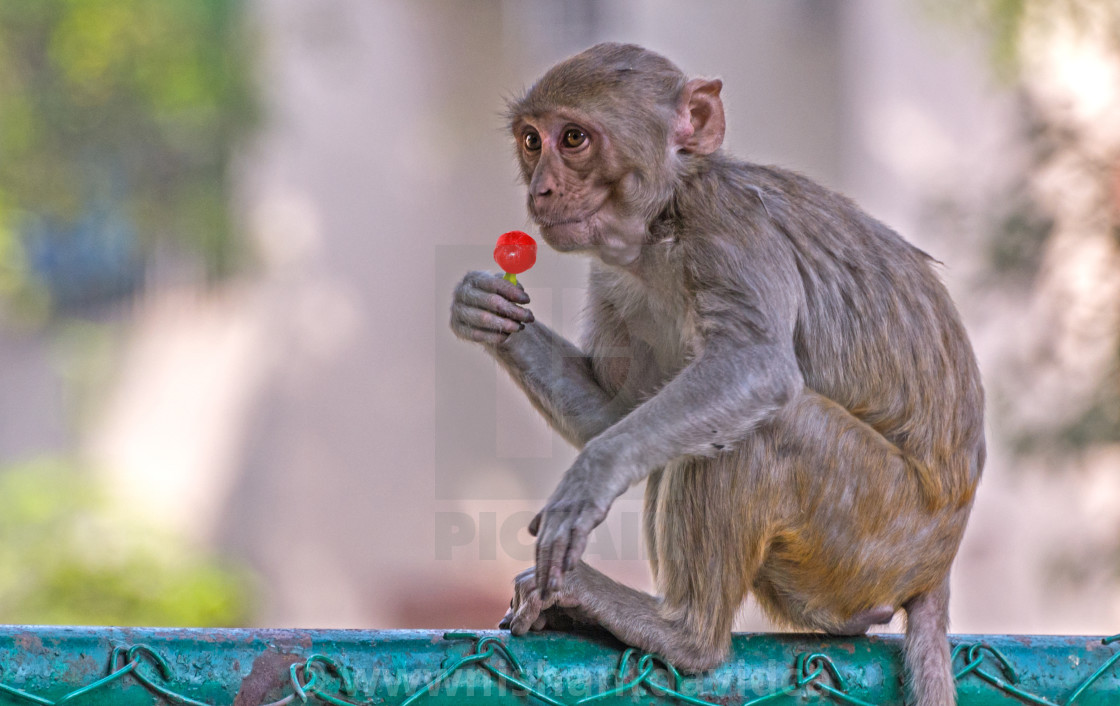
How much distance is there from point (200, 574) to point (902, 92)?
722cm

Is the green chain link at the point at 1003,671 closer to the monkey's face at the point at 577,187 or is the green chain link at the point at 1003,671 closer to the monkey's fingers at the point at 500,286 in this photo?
the monkey's face at the point at 577,187

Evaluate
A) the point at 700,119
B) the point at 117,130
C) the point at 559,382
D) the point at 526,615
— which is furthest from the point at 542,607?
the point at 117,130

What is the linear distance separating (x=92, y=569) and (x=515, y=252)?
24.4 feet

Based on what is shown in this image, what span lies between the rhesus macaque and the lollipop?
0.08 metres

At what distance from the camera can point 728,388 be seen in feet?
10.5

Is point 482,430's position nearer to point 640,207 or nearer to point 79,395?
point 79,395

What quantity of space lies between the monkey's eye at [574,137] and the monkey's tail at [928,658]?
1711 millimetres

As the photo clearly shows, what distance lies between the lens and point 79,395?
11.9 metres

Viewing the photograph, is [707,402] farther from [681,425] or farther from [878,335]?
[878,335]

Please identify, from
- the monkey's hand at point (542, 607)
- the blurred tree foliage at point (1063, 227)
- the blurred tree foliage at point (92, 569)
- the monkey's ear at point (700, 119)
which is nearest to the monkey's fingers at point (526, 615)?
the monkey's hand at point (542, 607)

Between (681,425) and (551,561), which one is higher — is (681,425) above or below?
above

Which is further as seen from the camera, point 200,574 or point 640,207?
point 200,574

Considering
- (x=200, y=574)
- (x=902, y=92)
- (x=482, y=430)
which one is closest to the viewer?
(x=902, y=92)

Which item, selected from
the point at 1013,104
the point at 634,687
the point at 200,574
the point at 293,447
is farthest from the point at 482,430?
the point at 634,687
